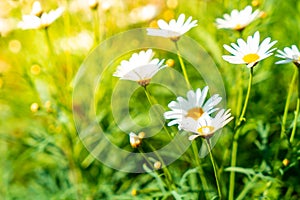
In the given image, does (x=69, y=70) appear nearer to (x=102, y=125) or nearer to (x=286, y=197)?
(x=102, y=125)

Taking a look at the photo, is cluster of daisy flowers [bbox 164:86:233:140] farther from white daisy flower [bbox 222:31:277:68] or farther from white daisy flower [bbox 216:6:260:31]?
white daisy flower [bbox 216:6:260:31]

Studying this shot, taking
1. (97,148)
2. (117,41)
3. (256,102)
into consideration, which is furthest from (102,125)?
(256,102)

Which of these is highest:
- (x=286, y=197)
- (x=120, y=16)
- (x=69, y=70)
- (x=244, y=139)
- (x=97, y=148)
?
(x=120, y=16)

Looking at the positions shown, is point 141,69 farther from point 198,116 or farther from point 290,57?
point 290,57

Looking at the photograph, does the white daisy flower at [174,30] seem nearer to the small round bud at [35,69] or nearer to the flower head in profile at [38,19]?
the flower head in profile at [38,19]

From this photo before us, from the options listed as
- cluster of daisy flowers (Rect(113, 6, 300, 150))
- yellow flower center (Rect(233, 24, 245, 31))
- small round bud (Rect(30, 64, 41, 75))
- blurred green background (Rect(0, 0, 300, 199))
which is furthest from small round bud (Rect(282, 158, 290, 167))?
small round bud (Rect(30, 64, 41, 75))

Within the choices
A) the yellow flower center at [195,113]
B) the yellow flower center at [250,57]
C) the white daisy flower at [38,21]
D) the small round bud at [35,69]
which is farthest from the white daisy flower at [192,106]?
the small round bud at [35,69]
